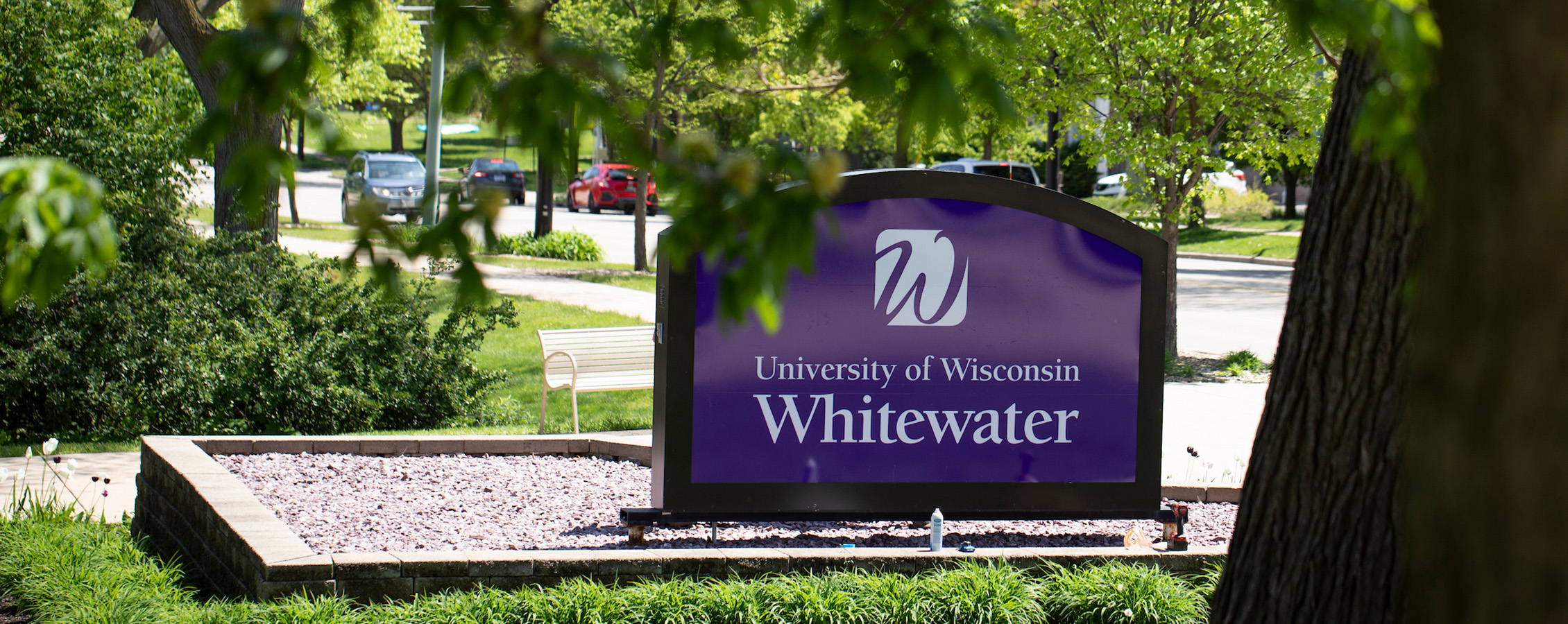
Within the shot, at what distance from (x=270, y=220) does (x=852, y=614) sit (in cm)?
778

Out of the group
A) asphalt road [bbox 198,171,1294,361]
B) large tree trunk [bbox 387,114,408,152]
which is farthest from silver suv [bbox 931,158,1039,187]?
large tree trunk [bbox 387,114,408,152]

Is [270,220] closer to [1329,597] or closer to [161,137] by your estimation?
[161,137]

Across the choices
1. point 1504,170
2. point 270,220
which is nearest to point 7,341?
point 270,220

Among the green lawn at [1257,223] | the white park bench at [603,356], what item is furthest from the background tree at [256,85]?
the green lawn at [1257,223]

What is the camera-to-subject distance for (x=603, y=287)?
18203 millimetres

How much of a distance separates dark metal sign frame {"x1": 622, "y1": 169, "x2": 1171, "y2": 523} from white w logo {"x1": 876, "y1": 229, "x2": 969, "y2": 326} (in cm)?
19

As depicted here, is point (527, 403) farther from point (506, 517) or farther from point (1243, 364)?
point (1243, 364)

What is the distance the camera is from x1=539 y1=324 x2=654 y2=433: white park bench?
28.1 ft

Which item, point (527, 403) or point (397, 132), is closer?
point (527, 403)

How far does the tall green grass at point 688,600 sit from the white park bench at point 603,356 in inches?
145

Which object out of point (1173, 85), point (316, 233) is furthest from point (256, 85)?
point (316, 233)

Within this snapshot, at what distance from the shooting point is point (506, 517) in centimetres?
612

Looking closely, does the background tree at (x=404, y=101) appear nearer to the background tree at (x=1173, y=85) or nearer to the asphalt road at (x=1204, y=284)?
the asphalt road at (x=1204, y=284)

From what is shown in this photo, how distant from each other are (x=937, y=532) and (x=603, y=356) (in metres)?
4.05
